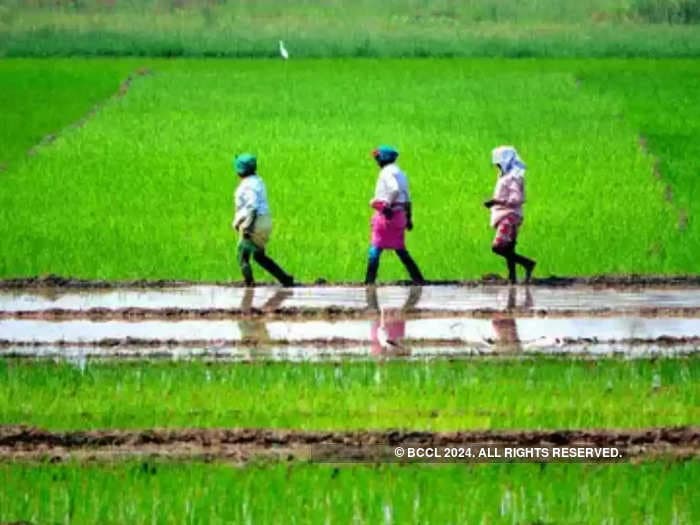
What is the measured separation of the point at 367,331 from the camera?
54.7 ft

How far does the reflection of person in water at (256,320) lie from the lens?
16.5 metres

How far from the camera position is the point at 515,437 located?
12.5 meters

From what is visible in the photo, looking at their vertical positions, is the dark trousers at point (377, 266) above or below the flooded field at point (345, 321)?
above

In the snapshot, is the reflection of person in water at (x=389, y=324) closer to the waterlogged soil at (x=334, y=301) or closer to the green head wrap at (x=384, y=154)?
the waterlogged soil at (x=334, y=301)

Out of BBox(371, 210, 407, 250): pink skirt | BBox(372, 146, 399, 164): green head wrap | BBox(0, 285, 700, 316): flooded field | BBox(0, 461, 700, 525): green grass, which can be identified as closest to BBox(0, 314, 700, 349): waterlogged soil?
BBox(0, 285, 700, 316): flooded field

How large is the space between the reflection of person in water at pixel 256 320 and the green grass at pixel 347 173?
1.23 m

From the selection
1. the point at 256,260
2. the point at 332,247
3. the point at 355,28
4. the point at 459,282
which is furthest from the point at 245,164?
the point at 355,28

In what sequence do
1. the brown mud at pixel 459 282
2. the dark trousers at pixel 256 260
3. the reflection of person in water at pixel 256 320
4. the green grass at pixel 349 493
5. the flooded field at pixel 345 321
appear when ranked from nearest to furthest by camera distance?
1. the green grass at pixel 349 493
2. the flooded field at pixel 345 321
3. the reflection of person in water at pixel 256 320
4. the dark trousers at pixel 256 260
5. the brown mud at pixel 459 282

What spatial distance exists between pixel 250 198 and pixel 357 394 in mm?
4886

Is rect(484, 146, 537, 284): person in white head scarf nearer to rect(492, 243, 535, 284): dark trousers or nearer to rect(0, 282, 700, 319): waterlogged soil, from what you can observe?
rect(492, 243, 535, 284): dark trousers

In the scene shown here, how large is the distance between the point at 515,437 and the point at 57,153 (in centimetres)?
1753

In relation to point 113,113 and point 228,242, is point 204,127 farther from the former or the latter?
point 228,242

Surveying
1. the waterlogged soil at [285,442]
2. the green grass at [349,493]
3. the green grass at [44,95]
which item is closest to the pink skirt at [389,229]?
the waterlogged soil at [285,442]

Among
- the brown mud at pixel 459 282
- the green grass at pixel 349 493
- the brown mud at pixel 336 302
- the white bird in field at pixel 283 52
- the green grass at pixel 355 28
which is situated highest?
the green grass at pixel 355 28
